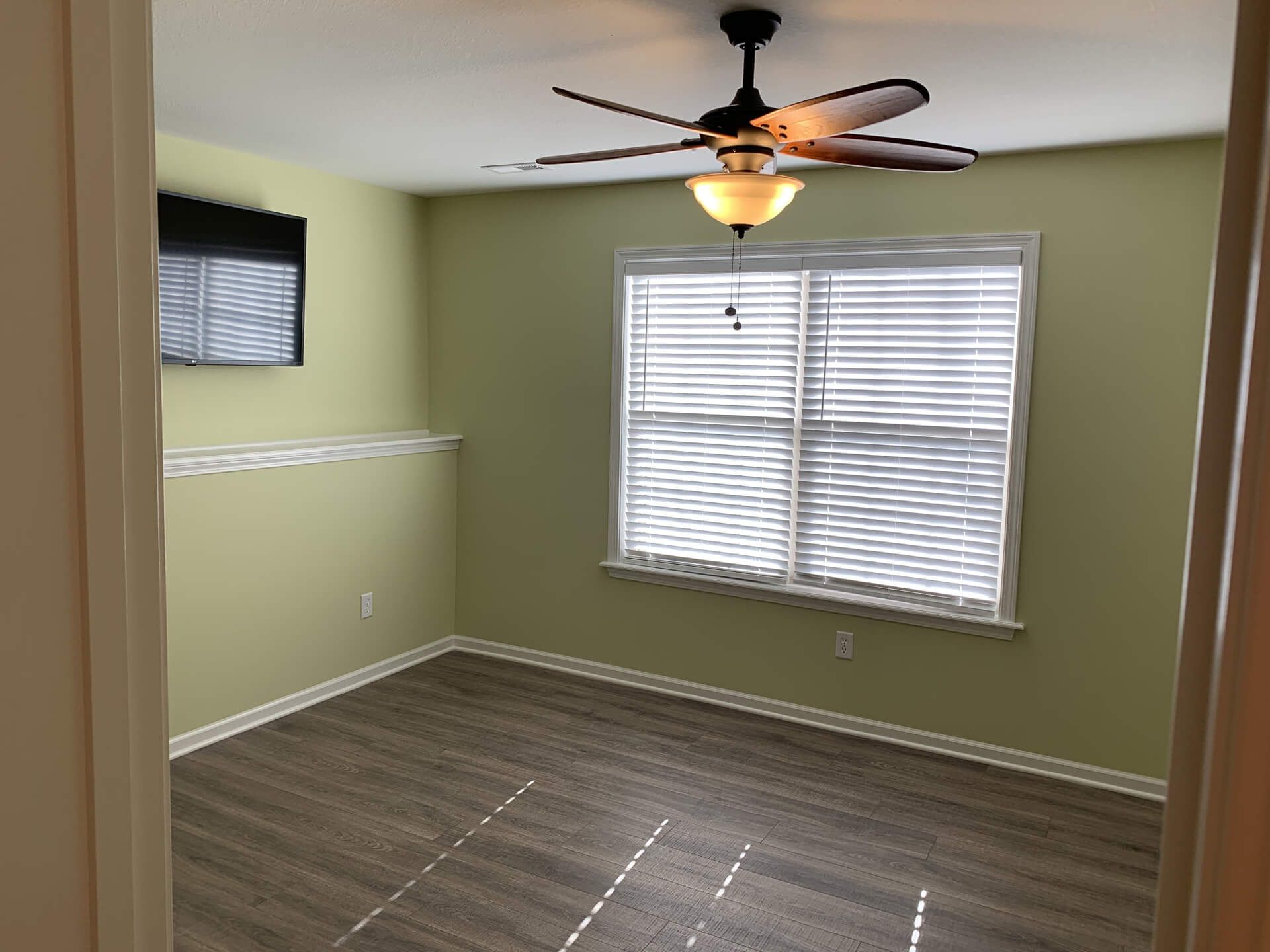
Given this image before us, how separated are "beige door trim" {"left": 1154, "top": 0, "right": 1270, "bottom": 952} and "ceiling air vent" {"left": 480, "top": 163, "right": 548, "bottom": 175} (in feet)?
12.8

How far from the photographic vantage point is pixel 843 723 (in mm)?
4246

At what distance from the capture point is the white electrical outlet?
13.8ft

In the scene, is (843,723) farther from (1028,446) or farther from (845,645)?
(1028,446)

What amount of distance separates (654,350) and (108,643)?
13.2 feet

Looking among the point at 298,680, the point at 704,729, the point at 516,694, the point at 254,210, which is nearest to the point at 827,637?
the point at 704,729

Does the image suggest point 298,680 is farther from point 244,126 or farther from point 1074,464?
point 1074,464

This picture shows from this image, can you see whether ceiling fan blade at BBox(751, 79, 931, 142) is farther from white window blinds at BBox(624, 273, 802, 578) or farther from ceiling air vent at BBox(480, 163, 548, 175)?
ceiling air vent at BBox(480, 163, 548, 175)

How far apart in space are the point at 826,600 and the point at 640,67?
242 cm

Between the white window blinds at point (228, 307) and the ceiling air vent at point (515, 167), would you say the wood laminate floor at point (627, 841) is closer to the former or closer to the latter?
the white window blinds at point (228, 307)

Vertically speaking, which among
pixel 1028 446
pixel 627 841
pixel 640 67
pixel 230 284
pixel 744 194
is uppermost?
pixel 640 67

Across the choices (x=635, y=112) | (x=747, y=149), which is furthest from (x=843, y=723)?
(x=635, y=112)

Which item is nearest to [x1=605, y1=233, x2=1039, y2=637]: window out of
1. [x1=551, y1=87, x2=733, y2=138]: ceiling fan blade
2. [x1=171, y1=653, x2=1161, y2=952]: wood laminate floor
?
[x1=171, y1=653, x2=1161, y2=952]: wood laminate floor

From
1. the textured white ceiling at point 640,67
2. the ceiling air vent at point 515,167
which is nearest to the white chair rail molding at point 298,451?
the textured white ceiling at point 640,67

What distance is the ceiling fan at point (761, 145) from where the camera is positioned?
2176 millimetres
